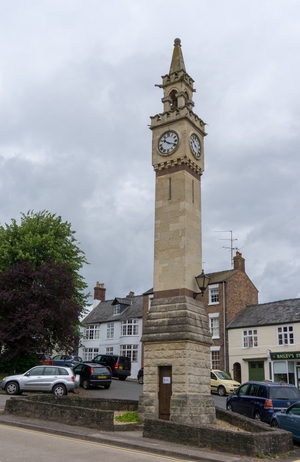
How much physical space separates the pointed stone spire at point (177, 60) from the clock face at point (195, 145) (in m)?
3.05

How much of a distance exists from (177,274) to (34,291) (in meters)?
12.0

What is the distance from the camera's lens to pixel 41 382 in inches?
818

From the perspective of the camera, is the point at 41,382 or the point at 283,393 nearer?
the point at 283,393

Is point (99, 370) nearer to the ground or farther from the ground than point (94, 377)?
farther from the ground

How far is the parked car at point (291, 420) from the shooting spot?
12450 mm

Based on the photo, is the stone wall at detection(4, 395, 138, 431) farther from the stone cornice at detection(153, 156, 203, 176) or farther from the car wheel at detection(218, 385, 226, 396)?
the car wheel at detection(218, 385, 226, 396)

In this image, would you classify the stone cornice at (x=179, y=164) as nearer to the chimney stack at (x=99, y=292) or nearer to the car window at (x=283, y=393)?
the car window at (x=283, y=393)

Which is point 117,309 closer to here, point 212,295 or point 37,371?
point 212,295

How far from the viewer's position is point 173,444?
11.1 metres

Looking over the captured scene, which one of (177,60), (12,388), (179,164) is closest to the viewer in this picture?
→ (179,164)

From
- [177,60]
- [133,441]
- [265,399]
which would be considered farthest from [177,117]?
[133,441]

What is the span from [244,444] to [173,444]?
190 centimetres

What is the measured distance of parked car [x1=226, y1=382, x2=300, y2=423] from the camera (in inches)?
611

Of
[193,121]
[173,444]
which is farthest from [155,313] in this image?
[193,121]
